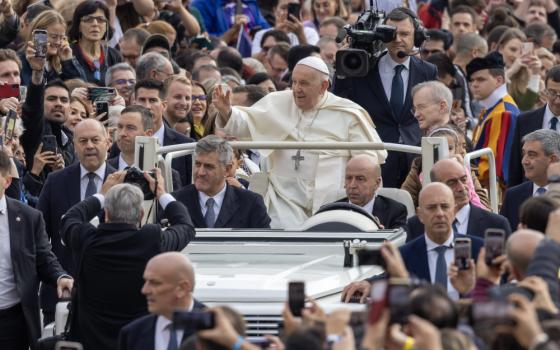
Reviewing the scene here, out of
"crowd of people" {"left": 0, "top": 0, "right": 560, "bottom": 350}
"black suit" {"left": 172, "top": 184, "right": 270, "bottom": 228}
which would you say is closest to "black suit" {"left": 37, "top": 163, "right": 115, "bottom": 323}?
"crowd of people" {"left": 0, "top": 0, "right": 560, "bottom": 350}

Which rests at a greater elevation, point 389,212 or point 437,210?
point 437,210

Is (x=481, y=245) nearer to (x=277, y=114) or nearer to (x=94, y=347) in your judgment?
(x=94, y=347)

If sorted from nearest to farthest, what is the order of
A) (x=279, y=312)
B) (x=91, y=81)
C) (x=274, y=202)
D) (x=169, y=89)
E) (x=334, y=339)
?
(x=334, y=339)
(x=279, y=312)
(x=274, y=202)
(x=169, y=89)
(x=91, y=81)

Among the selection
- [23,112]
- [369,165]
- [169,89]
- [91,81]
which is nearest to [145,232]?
[369,165]

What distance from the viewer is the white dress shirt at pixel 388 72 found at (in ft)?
54.4

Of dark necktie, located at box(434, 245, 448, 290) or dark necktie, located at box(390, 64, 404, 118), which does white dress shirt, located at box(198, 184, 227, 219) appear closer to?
dark necktie, located at box(434, 245, 448, 290)

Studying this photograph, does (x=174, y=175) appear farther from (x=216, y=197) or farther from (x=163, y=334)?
(x=163, y=334)

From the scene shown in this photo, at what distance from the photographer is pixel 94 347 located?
11828 mm

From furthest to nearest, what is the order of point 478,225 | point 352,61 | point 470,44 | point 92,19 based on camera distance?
point 470,44 → point 92,19 → point 352,61 → point 478,225

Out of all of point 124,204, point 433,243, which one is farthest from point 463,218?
point 124,204

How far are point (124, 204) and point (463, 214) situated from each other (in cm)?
250

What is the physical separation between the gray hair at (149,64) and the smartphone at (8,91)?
271 centimetres

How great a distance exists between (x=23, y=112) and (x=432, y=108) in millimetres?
3369

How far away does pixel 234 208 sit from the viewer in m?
13.9
